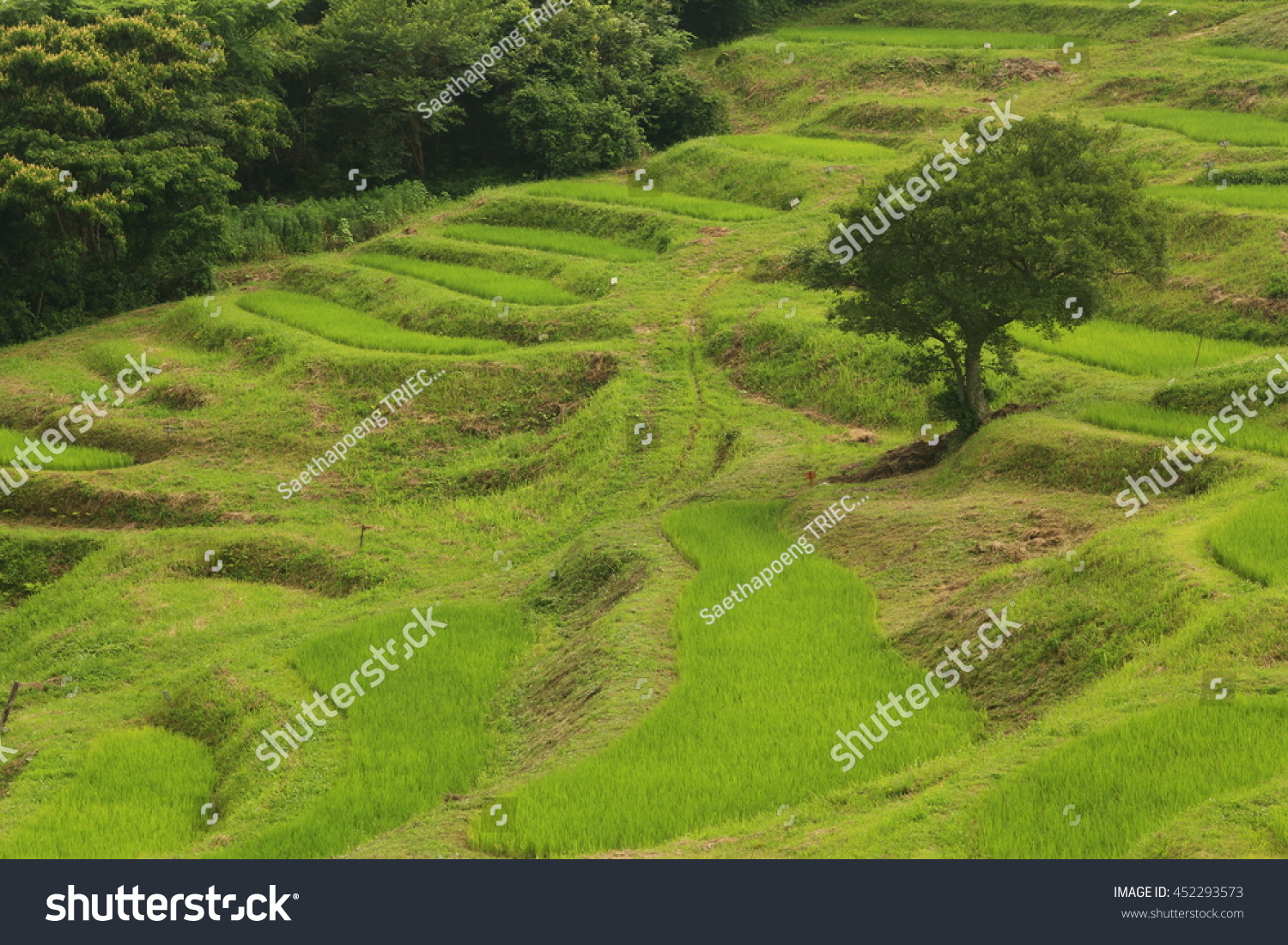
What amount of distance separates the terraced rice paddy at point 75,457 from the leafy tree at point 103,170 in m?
6.35

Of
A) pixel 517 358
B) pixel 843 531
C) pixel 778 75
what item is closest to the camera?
pixel 843 531

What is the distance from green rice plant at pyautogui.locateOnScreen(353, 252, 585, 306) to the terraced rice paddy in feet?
26.0

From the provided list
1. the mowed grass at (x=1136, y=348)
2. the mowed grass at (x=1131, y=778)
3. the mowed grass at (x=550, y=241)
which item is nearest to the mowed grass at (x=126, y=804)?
the mowed grass at (x=1131, y=778)

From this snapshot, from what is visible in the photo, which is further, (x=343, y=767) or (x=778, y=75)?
(x=778, y=75)

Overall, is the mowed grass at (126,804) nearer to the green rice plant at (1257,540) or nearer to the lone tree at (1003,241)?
the green rice plant at (1257,540)

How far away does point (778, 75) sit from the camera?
38344 millimetres

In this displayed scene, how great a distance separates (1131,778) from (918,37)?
34081 millimetres

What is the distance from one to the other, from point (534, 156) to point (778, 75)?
26.8 ft

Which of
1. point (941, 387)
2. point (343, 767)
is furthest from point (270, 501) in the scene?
point (941, 387)

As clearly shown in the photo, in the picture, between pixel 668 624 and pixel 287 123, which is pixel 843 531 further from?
pixel 287 123

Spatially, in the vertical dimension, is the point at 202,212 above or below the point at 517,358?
above

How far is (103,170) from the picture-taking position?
27.5 meters

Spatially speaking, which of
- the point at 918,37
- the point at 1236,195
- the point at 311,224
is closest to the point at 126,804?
the point at 1236,195

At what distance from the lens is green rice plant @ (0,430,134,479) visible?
21922mm
